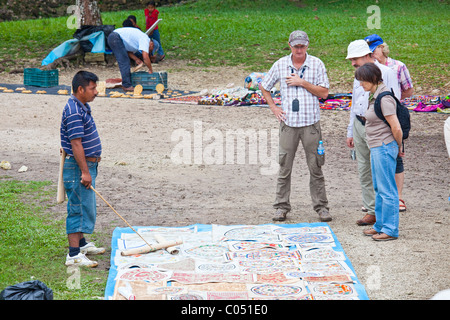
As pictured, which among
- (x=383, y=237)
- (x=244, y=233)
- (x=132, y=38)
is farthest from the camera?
(x=132, y=38)

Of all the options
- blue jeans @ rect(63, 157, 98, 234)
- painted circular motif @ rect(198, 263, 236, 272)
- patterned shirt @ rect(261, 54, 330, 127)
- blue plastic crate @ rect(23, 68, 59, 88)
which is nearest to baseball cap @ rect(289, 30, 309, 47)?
patterned shirt @ rect(261, 54, 330, 127)

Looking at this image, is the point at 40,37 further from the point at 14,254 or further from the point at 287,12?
the point at 14,254

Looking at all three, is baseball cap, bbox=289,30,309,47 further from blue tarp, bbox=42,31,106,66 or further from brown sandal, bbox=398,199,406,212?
→ blue tarp, bbox=42,31,106,66

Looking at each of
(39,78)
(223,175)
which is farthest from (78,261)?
(39,78)

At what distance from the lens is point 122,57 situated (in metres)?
13.9

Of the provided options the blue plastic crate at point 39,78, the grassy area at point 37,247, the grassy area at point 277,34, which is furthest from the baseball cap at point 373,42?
the blue plastic crate at point 39,78

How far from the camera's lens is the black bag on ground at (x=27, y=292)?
3.94 m

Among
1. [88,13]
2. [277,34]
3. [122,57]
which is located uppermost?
[88,13]

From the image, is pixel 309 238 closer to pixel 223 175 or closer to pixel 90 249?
pixel 90 249

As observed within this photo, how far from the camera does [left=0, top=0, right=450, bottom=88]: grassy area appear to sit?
56.0ft

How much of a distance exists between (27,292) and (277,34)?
1734 cm

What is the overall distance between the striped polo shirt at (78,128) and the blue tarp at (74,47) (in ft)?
37.7

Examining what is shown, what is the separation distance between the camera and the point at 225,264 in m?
5.34

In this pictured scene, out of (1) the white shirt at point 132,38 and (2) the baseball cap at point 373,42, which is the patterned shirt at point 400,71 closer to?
(2) the baseball cap at point 373,42
